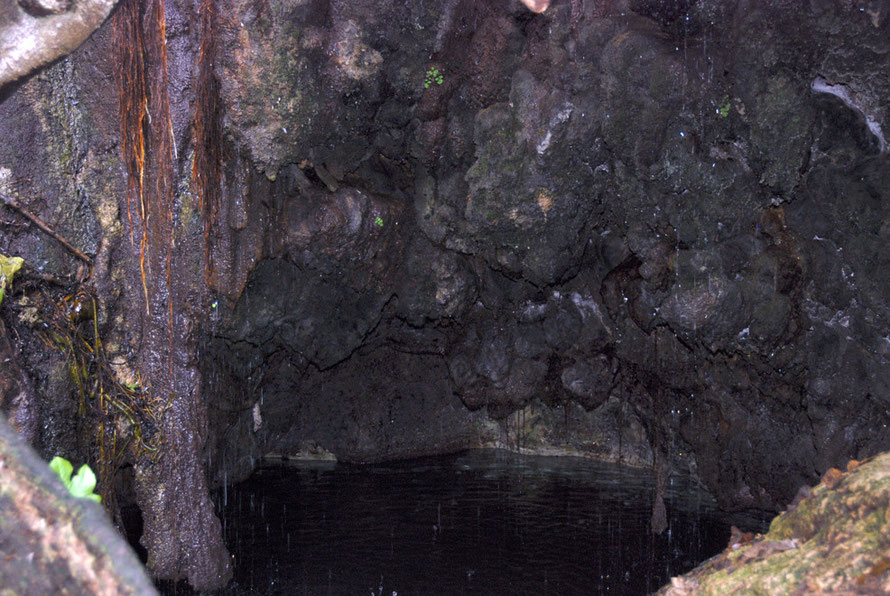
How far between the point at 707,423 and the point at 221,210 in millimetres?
6022

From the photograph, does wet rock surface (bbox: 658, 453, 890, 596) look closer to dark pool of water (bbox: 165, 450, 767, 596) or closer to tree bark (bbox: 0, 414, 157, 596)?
tree bark (bbox: 0, 414, 157, 596)

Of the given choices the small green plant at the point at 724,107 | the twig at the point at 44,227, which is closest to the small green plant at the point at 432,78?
the small green plant at the point at 724,107

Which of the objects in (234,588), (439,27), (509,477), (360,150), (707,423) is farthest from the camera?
(509,477)

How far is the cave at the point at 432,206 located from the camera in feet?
18.7

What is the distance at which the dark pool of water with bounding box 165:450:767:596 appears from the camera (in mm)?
6316

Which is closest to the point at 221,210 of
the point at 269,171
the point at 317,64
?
the point at 269,171

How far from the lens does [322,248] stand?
7.28 metres

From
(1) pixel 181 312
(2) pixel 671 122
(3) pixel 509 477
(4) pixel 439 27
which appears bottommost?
(3) pixel 509 477

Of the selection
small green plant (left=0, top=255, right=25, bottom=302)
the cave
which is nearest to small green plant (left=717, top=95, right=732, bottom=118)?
the cave

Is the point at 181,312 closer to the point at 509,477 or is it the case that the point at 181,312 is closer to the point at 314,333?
the point at 314,333

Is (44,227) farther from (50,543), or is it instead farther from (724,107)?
(724,107)

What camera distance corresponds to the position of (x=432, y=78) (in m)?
6.84

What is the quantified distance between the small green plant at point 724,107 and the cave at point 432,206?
0.06ft

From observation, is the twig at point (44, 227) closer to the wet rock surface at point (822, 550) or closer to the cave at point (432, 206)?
the cave at point (432, 206)
